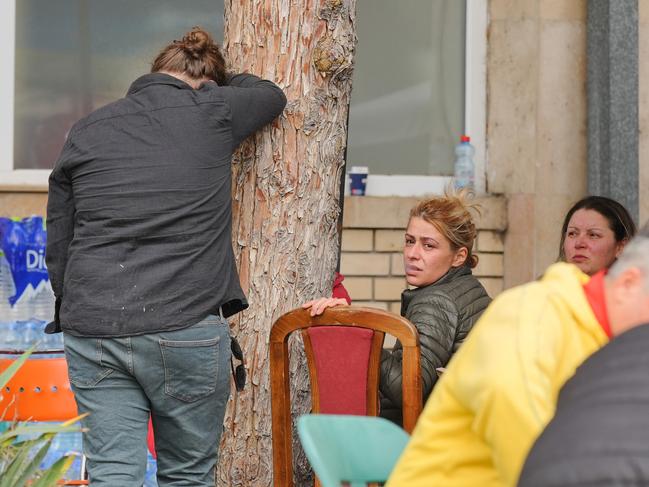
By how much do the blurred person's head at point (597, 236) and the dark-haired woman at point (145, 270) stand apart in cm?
186

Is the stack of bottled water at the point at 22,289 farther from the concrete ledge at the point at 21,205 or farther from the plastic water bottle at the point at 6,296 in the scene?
the concrete ledge at the point at 21,205

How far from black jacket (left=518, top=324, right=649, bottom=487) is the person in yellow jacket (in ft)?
0.44

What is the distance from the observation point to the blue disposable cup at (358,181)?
6156mm

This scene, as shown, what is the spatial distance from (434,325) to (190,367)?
33.6 inches

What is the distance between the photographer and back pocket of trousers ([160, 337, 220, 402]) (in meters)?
2.95

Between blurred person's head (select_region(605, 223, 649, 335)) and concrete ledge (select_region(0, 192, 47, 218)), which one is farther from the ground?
concrete ledge (select_region(0, 192, 47, 218))

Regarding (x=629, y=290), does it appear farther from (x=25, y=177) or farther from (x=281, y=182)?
(x=25, y=177)

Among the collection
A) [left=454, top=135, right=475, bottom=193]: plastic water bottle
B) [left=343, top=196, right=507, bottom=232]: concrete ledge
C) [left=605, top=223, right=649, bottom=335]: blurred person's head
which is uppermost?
[left=454, top=135, right=475, bottom=193]: plastic water bottle

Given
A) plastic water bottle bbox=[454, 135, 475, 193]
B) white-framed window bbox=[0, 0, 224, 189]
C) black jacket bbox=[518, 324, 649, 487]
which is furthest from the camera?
plastic water bottle bbox=[454, 135, 475, 193]

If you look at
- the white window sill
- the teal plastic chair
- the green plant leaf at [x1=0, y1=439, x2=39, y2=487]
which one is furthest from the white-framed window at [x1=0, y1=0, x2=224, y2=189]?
the teal plastic chair

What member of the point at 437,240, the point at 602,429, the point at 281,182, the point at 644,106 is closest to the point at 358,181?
the point at 644,106

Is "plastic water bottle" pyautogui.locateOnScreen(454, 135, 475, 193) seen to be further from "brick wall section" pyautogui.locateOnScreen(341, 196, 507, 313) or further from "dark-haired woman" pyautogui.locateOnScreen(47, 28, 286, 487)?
"dark-haired woman" pyautogui.locateOnScreen(47, 28, 286, 487)

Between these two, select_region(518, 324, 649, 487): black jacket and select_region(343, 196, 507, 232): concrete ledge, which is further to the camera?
select_region(343, 196, 507, 232): concrete ledge

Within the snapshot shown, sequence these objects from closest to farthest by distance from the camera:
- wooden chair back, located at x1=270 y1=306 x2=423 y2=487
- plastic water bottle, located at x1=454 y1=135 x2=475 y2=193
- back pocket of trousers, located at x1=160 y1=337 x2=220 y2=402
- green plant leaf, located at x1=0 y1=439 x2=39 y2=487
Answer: green plant leaf, located at x1=0 y1=439 x2=39 y2=487
back pocket of trousers, located at x1=160 y1=337 x2=220 y2=402
wooden chair back, located at x1=270 y1=306 x2=423 y2=487
plastic water bottle, located at x1=454 y1=135 x2=475 y2=193
